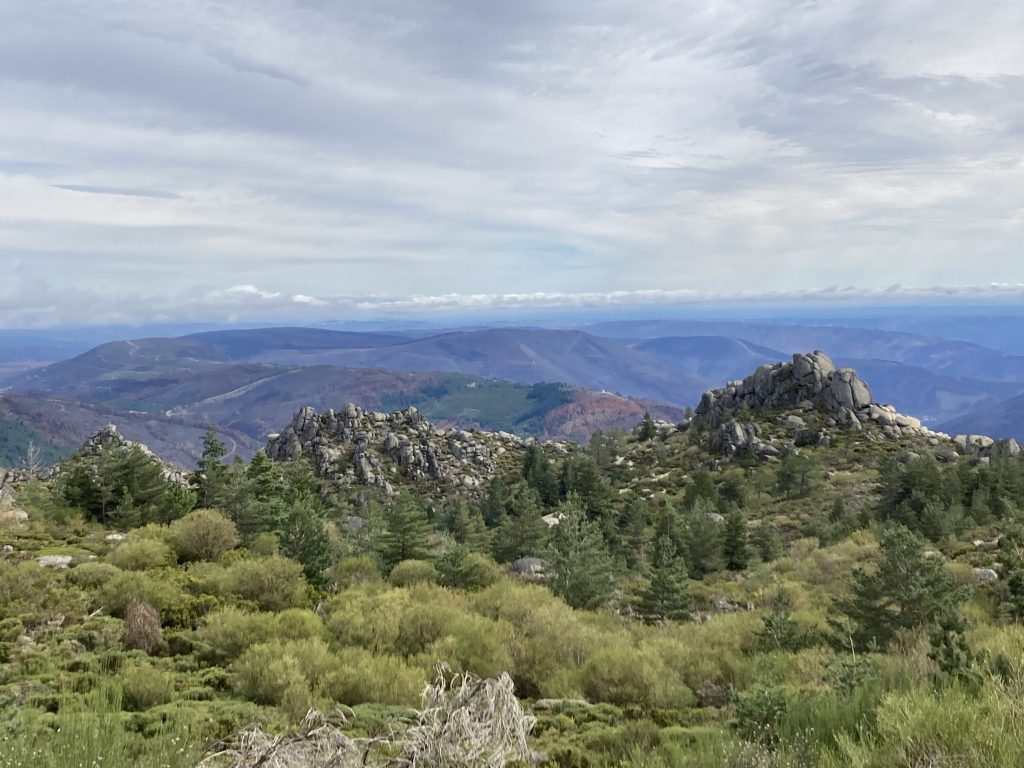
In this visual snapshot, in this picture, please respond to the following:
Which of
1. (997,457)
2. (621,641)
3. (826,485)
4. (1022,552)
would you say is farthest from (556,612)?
(997,457)

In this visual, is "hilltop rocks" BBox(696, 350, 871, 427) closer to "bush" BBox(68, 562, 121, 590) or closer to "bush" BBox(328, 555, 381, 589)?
"bush" BBox(328, 555, 381, 589)

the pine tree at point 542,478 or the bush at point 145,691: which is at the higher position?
the bush at point 145,691

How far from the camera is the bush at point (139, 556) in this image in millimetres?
18109

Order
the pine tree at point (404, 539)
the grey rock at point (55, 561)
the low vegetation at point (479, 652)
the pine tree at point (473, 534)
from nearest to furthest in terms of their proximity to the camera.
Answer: the low vegetation at point (479, 652), the grey rock at point (55, 561), the pine tree at point (404, 539), the pine tree at point (473, 534)

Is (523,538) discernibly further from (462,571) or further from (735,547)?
(462,571)

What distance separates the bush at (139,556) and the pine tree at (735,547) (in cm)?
3357

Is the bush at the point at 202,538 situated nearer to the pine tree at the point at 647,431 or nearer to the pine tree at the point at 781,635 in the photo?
the pine tree at the point at 781,635

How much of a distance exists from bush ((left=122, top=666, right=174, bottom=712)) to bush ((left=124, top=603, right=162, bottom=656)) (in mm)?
2574

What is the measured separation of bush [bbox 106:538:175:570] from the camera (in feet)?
59.4

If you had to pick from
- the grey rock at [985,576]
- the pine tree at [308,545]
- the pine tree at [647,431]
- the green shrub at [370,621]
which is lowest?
the pine tree at [647,431]

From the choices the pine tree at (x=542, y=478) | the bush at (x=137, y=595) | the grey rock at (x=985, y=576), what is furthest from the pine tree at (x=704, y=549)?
the pine tree at (x=542, y=478)

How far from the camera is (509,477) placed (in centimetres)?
10025

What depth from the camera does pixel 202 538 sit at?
2116 centimetres

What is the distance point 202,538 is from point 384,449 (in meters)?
89.4
